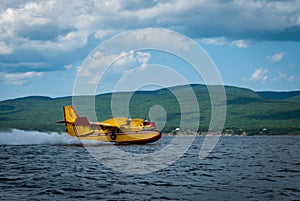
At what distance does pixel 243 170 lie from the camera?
37.7 m

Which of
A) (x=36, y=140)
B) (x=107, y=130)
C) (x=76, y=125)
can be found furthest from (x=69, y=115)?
(x=36, y=140)

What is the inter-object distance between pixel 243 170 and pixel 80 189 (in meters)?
18.2

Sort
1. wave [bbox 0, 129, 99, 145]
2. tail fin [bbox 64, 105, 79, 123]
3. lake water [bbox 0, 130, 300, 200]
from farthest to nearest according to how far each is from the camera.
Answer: wave [bbox 0, 129, 99, 145] < tail fin [bbox 64, 105, 79, 123] < lake water [bbox 0, 130, 300, 200]

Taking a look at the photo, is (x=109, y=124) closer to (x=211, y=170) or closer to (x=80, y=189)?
(x=211, y=170)

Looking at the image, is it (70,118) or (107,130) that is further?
(70,118)

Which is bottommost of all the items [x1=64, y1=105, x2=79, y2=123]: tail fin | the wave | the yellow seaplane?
the wave

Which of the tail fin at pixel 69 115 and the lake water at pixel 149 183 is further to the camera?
the tail fin at pixel 69 115

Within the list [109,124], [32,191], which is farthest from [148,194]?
[109,124]

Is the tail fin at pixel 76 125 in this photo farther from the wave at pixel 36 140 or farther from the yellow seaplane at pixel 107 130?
the wave at pixel 36 140

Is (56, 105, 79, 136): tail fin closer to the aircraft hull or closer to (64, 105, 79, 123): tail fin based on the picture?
(64, 105, 79, 123): tail fin

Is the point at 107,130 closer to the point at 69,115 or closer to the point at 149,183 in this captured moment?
the point at 69,115

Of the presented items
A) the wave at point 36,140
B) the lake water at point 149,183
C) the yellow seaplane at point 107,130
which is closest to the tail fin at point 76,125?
the yellow seaplane at point 107,130

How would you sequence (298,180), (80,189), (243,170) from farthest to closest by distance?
(243,170) → (298,180) → (80,189)

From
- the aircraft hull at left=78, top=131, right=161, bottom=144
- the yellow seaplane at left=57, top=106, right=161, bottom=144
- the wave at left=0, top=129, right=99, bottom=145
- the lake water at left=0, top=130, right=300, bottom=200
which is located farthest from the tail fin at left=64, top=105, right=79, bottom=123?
the lake water at left=0, top=130, right=300, bottom=200
